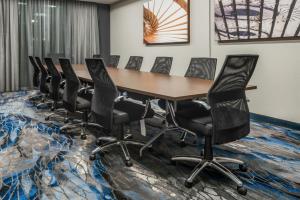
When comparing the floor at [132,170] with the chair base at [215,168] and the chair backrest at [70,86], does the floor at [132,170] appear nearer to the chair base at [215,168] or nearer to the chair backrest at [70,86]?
the chair base at [215,168]

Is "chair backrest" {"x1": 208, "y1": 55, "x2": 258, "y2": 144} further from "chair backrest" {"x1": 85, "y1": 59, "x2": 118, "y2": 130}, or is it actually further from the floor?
"chair backrest" {"x1": 85, "y1": 59, "x2": 118, "y2": 130}

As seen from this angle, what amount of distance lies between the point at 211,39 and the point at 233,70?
2998 millimetres

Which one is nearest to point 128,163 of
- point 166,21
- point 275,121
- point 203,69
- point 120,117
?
point 120,117

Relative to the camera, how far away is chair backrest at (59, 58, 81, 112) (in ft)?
9.68

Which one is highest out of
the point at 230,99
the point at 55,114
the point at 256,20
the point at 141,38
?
the point at 141,38

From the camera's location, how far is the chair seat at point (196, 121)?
1938mm

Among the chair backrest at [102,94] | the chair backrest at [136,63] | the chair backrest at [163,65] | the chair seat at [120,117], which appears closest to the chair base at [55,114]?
the chair backrest at [136,63]

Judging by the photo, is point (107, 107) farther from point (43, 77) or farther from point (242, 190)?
point (43, 77)

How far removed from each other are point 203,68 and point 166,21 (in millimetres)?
2651

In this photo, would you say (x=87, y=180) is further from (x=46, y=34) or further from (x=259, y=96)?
(x=46, y=34)

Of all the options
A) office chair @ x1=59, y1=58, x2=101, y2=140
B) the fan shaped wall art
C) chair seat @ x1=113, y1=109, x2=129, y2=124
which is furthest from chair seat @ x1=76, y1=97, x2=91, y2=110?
the fan shaped wall art

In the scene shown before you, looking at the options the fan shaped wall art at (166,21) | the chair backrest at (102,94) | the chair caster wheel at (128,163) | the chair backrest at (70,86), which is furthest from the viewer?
the fan shaped wall art at (166,21)

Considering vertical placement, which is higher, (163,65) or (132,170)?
(163,65)

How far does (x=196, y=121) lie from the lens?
79.7 inches
